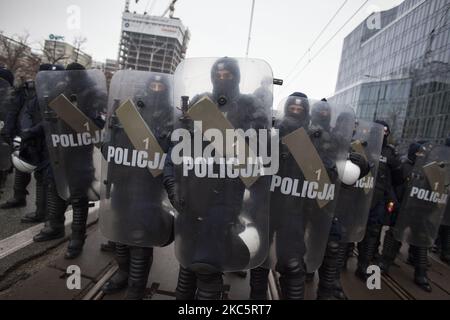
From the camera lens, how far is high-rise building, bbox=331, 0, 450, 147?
24798 millimetres

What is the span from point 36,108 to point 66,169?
125cm

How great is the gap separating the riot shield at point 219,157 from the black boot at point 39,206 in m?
2.99

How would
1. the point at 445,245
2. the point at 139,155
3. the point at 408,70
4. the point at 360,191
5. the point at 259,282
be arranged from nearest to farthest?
the point at 139,155 < the point at 259,282 < the point at 360,191 < the point at 445,245 < the point at 408,70

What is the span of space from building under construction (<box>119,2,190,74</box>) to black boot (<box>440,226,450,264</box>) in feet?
240

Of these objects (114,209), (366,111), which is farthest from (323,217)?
(366,111)

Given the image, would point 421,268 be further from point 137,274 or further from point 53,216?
point 53,216

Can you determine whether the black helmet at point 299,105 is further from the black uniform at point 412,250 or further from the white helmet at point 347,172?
the black uniform at point 412,250

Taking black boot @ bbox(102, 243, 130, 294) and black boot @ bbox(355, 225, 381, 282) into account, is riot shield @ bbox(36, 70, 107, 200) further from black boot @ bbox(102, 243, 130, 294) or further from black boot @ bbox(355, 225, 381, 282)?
black boot @ bbox(355, 225, 381, 282)

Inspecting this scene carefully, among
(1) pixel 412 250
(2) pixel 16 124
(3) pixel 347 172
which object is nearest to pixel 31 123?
(2) pixel 16 124

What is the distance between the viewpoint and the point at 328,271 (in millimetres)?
2768

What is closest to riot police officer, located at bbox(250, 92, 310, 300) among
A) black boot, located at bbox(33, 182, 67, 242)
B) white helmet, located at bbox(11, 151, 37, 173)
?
black boot, located at bbox(33, 182, 67, 242)

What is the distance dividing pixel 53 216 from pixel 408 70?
33679 mm
